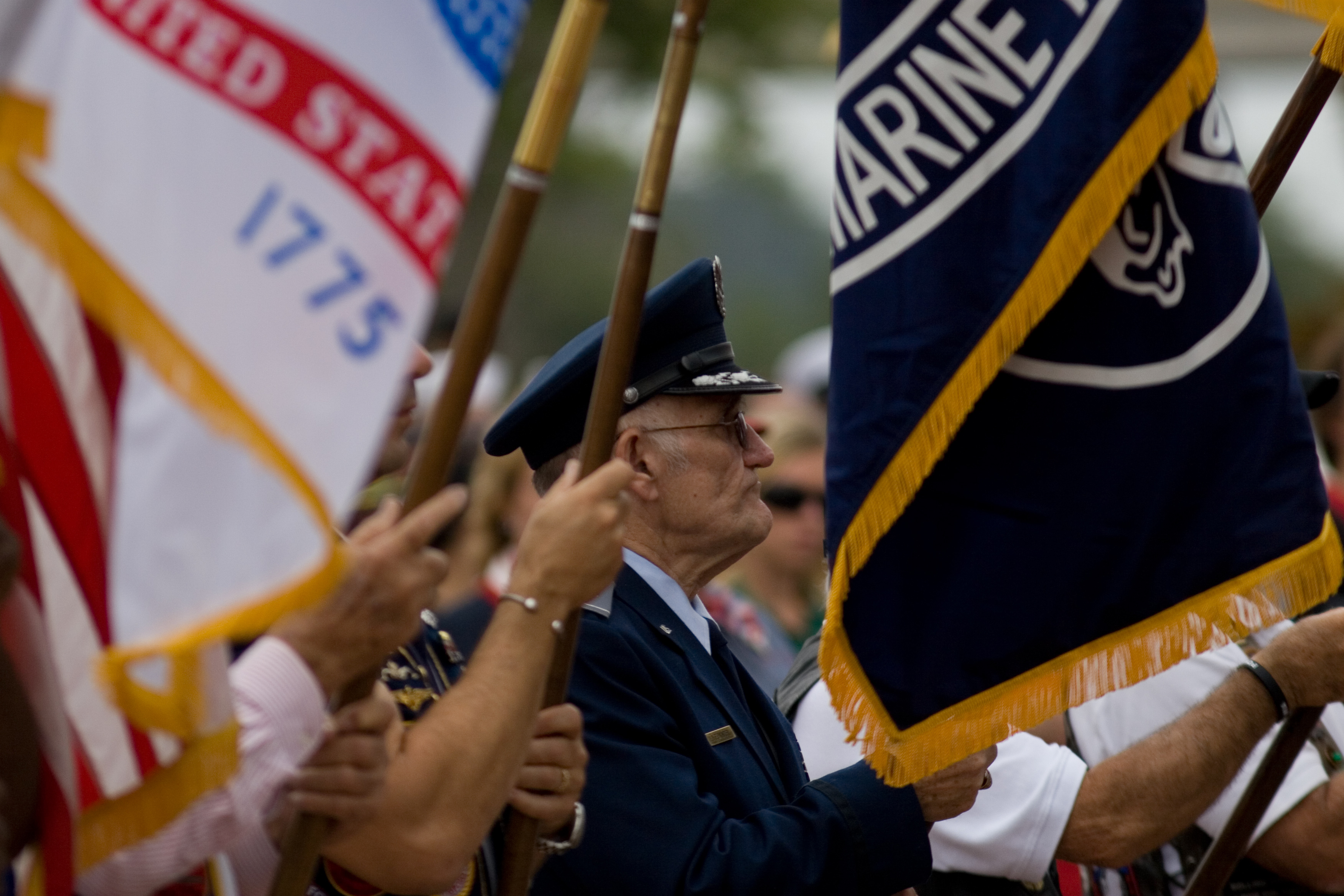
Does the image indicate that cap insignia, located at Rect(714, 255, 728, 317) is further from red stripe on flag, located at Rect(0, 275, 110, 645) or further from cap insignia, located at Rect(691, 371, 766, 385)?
red stripe on flag, located at Rect(0, 275, 110, 645)

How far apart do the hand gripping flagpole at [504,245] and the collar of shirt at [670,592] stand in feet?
3.66

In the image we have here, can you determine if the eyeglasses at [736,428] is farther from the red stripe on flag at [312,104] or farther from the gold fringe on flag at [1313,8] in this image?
the red stripe on flag at [312,104]

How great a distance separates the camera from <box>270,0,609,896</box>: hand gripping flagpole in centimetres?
193

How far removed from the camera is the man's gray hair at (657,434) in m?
3.14

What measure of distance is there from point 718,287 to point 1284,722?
4.77 ft

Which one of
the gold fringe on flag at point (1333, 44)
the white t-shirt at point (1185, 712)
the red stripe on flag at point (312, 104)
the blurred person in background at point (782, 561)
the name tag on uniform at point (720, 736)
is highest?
the gold fringe on flag at point (1333, 44)

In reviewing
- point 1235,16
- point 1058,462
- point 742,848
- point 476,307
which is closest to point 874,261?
point 1058,462

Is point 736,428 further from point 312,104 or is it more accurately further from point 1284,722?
point 312,104

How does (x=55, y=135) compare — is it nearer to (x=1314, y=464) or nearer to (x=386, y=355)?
(x=386, y=355)

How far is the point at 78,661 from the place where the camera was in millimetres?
1870

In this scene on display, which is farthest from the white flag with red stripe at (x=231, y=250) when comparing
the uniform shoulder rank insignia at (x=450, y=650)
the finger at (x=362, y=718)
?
the uniform shoulder rank insignia at (x=450, y=650)

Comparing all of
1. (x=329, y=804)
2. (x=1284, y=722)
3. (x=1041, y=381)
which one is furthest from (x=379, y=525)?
(x=1284, y=722)

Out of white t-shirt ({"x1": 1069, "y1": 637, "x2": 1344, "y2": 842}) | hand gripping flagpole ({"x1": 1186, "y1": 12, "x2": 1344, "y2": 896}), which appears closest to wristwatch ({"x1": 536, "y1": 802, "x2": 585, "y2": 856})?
white t-shirt ({"x1": 1069, "y1": 637, "x2": 1344, "y2": 842})

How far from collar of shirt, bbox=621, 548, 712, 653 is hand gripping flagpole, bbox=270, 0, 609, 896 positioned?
1.12m
